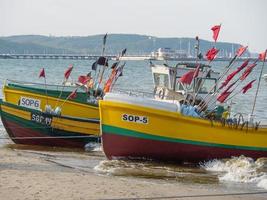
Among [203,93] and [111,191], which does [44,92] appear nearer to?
[203,93]

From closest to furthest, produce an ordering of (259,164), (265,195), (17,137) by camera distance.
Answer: (265,195) < (259,164) < (17,137)

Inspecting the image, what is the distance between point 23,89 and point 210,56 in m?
6.79

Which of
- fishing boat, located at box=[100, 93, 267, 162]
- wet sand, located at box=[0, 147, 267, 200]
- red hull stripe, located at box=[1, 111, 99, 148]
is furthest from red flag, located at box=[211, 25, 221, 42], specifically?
red hull stripe, located at box=[1, 111, 99, 148]

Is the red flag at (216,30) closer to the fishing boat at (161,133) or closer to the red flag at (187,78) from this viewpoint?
the red flag at (187,78)

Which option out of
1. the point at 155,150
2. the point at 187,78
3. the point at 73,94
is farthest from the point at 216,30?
the point at 73,94

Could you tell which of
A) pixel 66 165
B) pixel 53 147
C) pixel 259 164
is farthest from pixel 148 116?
pixel 53 147

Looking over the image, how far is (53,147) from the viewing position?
733 inches

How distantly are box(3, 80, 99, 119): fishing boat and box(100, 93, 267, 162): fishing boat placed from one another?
486cm

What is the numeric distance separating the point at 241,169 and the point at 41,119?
6.99 metres

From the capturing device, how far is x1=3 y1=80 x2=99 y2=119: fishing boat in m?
19.2

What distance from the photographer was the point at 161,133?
1439 centimetres

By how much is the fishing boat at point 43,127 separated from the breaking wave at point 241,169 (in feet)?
16.1

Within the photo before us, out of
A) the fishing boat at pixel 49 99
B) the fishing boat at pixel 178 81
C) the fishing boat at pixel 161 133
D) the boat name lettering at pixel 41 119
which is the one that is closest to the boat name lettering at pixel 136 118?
the fishing boat at pixel 161 133

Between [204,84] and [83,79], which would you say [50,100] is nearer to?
[83,79]
